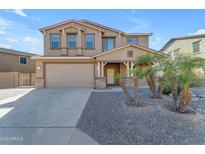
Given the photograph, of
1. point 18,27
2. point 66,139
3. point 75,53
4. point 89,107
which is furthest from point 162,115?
point 75,53

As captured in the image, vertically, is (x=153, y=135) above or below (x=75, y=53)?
below

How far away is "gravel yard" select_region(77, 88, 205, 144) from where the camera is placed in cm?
459

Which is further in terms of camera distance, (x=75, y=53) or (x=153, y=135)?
(x=75, y=53)

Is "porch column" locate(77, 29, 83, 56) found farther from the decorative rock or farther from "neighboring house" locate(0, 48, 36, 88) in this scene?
"neighboring house" locate(0, 48, 36, 88)

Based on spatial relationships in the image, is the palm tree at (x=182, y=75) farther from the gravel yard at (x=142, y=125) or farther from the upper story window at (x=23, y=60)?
the upper story window at (x=23, y=60)

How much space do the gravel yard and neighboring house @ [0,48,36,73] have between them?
1779 centimetres

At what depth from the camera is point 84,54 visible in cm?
1711

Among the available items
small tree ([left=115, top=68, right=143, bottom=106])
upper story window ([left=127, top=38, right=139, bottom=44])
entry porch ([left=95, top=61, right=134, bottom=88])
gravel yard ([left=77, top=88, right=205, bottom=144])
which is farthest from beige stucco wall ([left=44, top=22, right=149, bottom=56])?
gravel yard ([left=77, top=88, right=205, bottom=144])

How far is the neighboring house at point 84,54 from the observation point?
1537 cm

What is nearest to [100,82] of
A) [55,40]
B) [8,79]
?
[55,40]

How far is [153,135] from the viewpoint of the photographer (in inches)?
189
